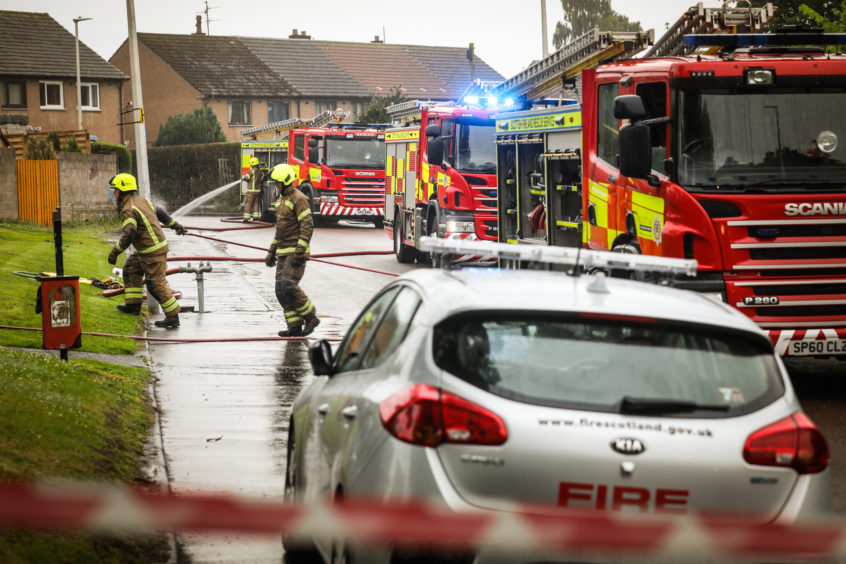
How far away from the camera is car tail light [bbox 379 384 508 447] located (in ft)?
12.2

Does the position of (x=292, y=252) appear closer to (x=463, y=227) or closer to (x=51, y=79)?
(x=463, y=227)

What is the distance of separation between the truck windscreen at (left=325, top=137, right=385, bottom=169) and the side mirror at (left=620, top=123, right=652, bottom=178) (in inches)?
960

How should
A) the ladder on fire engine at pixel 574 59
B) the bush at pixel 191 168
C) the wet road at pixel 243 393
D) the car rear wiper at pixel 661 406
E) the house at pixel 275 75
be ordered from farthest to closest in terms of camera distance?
the house at pixel 275 75 → the bush at pixel 191 168 → the ladder on fire engine at pixel 574 59 → the wet road at pixel 243 393 → the car rear wiper at pixel 661 406

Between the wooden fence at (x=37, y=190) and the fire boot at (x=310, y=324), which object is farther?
the wooden fence at (x=37, y=190)

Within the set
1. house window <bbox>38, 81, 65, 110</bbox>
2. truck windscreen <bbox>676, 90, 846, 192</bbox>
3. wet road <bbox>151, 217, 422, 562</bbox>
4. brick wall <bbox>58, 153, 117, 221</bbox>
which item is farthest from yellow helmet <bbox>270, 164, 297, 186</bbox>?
house window <bbox>38, 81, 65, 110</bbox>

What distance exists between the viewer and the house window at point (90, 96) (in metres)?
64.6

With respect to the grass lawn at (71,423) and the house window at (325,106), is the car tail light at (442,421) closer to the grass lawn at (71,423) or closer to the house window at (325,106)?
the grass lawn at (71,423)

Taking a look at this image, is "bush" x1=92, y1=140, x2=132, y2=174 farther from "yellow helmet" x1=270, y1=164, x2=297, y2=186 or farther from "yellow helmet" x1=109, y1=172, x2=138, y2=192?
"yellow helmet" x1=270, y1=164, x2=297, y2=186

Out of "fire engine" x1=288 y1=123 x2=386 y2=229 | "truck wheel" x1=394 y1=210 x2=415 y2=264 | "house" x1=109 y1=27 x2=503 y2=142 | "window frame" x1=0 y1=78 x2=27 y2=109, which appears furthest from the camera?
"house" x1=109 y1=27 x2=503 y2=142

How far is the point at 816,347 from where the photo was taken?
9508 millimetres

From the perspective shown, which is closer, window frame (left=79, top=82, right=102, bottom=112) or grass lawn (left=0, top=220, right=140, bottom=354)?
grass lawn (left=0, top=220, right=140, bottom=354)

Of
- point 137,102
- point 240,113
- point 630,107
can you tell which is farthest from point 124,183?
point 240,113

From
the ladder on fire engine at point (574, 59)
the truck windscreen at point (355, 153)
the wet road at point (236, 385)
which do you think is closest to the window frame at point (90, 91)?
the truck windscreen at point (355, 153)

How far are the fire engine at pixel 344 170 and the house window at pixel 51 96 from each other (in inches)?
1282
